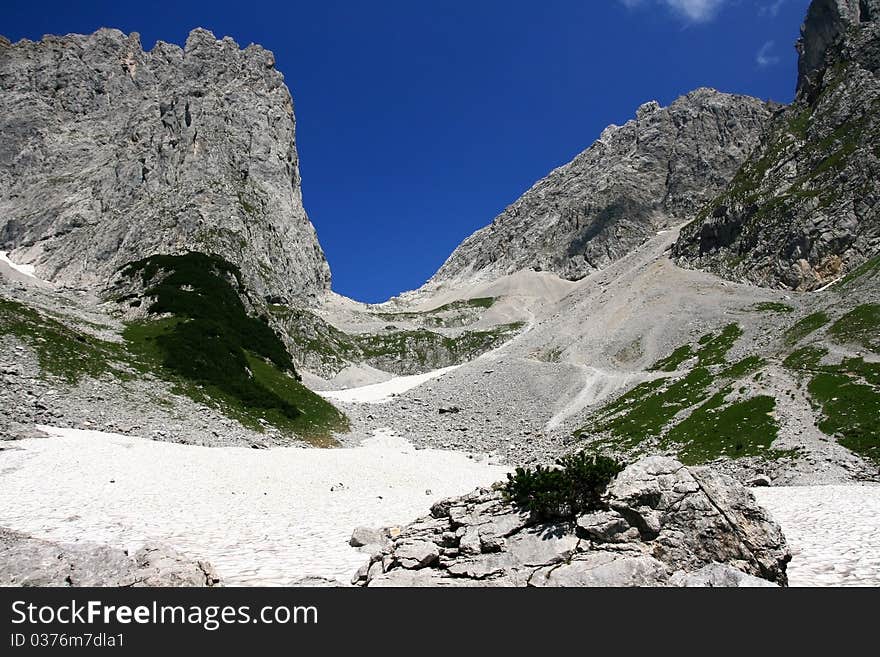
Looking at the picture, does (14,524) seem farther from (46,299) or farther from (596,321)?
(596,321)

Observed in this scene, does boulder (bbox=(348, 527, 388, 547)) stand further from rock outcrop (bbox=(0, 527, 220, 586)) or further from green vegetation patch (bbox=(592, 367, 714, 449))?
green vegetation patch (bbox=(592, 367, 714, 449))

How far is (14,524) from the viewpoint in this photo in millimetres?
15500

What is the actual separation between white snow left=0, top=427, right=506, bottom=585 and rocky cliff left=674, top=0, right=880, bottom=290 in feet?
288

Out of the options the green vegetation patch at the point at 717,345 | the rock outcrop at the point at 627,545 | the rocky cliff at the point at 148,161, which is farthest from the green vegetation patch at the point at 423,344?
the rock outcrop at the point at 627,545

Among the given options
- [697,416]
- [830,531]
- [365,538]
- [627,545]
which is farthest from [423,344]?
[627,545]

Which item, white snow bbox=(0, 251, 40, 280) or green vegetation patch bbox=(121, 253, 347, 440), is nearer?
green vegetation patch bbox=(121, 253, 347, 440)

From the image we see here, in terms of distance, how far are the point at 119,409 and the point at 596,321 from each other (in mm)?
76256

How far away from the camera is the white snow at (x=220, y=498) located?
14.0 metres

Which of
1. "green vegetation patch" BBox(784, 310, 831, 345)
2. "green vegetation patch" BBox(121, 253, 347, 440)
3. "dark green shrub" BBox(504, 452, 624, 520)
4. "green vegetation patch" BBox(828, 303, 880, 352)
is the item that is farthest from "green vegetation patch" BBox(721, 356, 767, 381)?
"dark green shrub" BBox(504, 452, 624, 520)

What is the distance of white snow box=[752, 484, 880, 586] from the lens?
38.4 feet

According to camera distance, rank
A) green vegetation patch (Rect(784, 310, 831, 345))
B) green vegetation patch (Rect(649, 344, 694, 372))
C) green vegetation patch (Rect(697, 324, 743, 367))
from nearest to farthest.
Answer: green vegetation patch (Rect(784, 310, 831, 345)), green vegetation patch (Rect(697, 324, 743, 367)), green vegetation patch (Rect(649, 344, 694, 372))

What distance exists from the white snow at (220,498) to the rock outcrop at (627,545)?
243 centimetres

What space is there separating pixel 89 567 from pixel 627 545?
9.83 metres

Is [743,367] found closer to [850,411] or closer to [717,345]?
[717,345]
